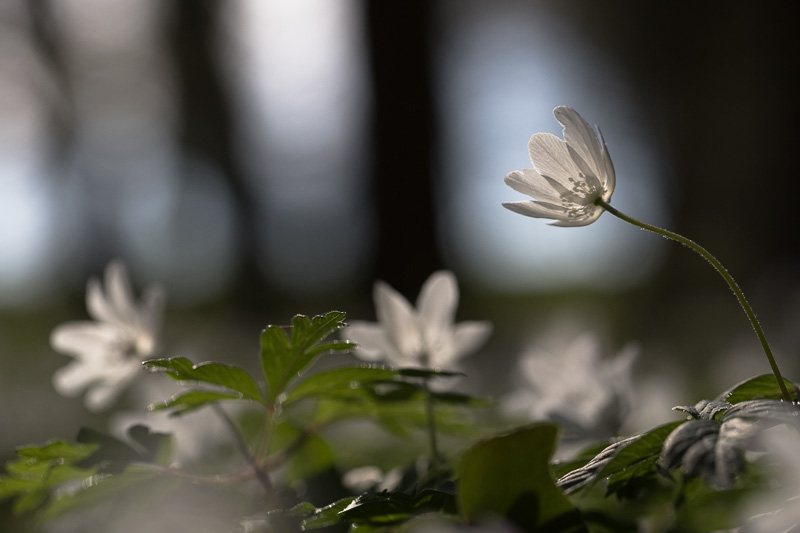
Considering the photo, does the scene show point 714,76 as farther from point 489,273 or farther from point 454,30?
point 489,273

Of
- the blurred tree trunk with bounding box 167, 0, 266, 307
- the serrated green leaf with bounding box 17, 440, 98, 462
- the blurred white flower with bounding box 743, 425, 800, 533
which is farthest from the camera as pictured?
the blurred tree trunk with bounding box 167, 0, 266, 307

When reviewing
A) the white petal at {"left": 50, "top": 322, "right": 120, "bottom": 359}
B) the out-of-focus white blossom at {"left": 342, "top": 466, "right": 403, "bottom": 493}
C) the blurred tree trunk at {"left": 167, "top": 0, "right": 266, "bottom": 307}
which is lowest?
the out-of-focus white blossom at {"left": 342, "top": 466, "right": 403, "bottom": 493}

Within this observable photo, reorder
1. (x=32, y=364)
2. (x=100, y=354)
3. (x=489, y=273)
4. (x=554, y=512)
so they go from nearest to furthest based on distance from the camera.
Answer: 1. (x=554, y=512)
2. (x=100, y=354)
3. (x=32, y=364)
4. (x=489, y=273)

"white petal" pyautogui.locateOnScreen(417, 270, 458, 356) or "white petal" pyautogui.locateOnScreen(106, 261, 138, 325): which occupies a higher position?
"white petal" pyautogui.locateOnScreen(106, 261, 138, 325)

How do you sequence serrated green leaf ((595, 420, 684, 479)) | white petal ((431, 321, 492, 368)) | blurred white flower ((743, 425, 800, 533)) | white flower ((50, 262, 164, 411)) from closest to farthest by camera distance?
blurred white flower ((743, 425, 800, 533)) < serrated green leaf ((595, 420, 684, 479)) < white petal ((431, 321, 492, 368)) < white flower ((50, 262, 164, 411))

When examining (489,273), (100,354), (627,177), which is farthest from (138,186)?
(100,354)

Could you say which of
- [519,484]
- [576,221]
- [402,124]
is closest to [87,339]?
[576,221]

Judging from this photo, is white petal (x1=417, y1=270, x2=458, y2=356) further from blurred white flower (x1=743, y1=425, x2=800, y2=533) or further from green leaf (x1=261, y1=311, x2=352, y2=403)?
blurred white flower (x1=743, y1=425, x2=800, y2=533)

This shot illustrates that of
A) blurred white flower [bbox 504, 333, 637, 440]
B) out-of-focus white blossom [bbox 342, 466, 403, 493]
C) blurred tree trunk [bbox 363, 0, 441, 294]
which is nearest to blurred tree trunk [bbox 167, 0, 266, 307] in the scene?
blurred tree trunk [bbox 363, 0, 441, 294]
